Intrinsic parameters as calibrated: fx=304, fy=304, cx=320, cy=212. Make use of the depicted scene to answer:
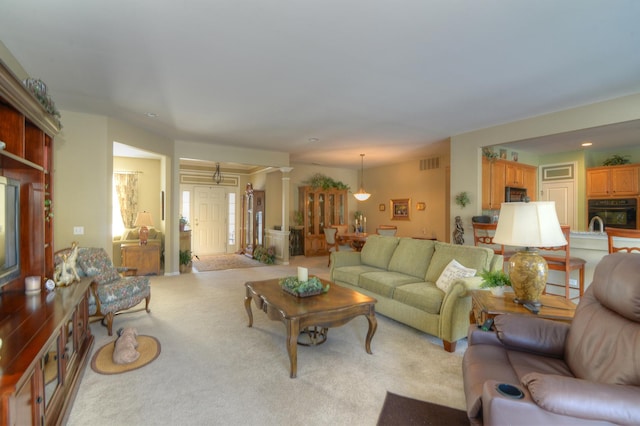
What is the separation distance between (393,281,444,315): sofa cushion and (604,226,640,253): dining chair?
6.12 ft

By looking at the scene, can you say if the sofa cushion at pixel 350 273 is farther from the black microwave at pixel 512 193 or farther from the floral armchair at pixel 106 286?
the black microwave at pixel 512 193

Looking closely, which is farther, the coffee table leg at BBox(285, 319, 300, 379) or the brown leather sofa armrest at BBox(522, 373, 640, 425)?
the coffee table leg at BBox(285, 319, 300, 379)

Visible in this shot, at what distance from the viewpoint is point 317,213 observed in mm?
8648

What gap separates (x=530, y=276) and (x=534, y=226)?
380mm

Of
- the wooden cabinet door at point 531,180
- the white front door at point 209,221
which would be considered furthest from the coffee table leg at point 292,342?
the white front door at point 209,221

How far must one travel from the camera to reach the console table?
566cm

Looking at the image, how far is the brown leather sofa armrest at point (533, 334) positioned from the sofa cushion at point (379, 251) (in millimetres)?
2434

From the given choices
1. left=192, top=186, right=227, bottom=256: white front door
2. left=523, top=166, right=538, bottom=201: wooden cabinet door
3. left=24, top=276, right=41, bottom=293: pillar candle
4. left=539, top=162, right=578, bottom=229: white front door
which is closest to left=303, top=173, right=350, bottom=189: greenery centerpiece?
left=192, top=186, right=227, bottom=256: white front door

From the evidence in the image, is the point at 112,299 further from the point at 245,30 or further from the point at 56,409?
the point at 245,30

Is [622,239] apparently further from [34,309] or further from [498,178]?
[34,309]

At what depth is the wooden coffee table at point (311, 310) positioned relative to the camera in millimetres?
2396

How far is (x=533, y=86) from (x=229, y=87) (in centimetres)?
338

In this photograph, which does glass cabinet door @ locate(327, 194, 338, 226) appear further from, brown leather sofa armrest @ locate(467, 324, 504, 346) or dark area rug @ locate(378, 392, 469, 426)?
brown leather sofa armrest @ locate(467, 324, 504, 346)

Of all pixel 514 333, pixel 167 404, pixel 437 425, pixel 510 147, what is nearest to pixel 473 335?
pixel 514 333
